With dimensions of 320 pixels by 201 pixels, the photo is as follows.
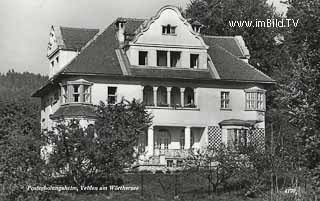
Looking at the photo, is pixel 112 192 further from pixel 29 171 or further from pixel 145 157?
pixel 145 157

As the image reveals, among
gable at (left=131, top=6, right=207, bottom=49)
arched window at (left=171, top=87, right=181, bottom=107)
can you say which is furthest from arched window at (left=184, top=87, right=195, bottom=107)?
gable at (left=131, top=6, right=207, bottom=49)

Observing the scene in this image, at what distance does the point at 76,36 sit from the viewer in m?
58.0

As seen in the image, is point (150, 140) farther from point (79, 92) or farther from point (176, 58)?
point (176, 58)

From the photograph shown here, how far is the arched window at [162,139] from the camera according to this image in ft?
175

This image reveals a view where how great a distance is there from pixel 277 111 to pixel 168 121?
1451 centimetres

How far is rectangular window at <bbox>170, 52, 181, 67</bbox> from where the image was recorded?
174 feet

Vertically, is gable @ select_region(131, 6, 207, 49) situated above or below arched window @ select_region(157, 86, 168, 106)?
above

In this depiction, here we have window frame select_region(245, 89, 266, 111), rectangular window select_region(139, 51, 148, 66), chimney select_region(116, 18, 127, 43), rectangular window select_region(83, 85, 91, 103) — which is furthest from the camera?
chimney select_region(116, 18, 127, 43)

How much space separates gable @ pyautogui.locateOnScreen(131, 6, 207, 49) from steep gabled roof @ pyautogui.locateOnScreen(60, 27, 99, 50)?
259 inches

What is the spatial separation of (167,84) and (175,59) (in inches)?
90.1

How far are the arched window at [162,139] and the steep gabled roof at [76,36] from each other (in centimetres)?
898

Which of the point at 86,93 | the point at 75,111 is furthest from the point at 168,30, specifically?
the point at 75,111

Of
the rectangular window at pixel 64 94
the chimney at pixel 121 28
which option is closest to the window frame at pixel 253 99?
the chimney at pixel 121 28

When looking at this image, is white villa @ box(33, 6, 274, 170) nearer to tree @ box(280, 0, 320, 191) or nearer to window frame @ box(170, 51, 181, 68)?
window frame @ box(170, 51, 181, 68)
